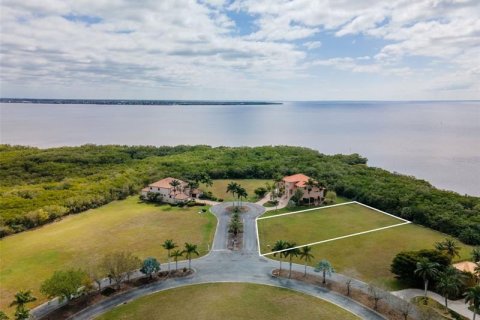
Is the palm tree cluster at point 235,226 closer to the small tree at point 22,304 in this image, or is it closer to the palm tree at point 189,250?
the palm tree at point 189,250

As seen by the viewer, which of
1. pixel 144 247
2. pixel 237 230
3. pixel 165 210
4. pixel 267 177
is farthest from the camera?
pixel 267 177

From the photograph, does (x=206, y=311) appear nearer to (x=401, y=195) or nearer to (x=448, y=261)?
(x=448, y=261)

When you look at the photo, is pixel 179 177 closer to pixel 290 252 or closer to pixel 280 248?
pixel 280 248

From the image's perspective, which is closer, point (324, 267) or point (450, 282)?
point (450, 282)

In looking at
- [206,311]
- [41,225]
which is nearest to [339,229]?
[206,311]

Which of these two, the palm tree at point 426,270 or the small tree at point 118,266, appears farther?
the small tree at point 118,266

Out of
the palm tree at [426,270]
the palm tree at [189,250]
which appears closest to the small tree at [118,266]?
the palm tree at [189,250]

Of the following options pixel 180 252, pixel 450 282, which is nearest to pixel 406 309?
A: pixel 450 282
